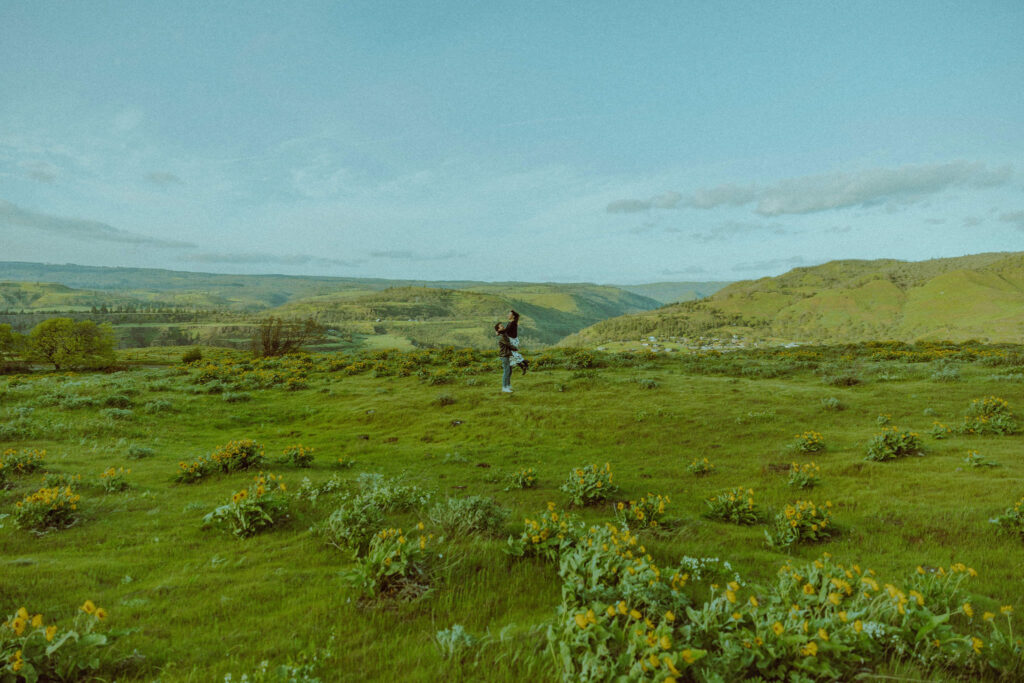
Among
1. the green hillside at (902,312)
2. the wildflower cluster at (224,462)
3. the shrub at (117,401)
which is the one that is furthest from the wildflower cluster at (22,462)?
the green hillside at (902,312)

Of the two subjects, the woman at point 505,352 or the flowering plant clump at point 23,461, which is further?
the woman at point 505,352

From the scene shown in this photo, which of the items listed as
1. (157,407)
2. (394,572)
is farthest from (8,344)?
(394,572)

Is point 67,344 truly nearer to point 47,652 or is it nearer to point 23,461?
point 23,461

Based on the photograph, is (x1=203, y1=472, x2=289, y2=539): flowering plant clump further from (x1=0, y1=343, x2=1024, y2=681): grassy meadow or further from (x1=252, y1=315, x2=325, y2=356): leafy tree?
(x1=252, y1=315, x2=325, y2=356): leafy tree

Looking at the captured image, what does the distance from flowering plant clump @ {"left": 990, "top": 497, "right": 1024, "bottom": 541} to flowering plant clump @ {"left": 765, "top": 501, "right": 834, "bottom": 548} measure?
221cm

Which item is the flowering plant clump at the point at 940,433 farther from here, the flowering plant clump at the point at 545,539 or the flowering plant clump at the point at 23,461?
the flowering plant clump at the point at 23,461

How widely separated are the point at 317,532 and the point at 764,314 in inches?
8924

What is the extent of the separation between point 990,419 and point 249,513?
58.4 ft

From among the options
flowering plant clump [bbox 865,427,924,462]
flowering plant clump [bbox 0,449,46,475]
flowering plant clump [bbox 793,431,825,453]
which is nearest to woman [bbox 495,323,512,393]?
flowering plant clump [bbox 793,431,825,453]

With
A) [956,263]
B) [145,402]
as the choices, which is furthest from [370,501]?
[956,263]

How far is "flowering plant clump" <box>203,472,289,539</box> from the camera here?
21.4 feet

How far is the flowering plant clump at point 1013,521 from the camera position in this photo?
6090mm

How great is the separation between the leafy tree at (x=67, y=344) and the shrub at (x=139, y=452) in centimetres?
3058

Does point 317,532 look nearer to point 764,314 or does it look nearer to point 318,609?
point 318,609
